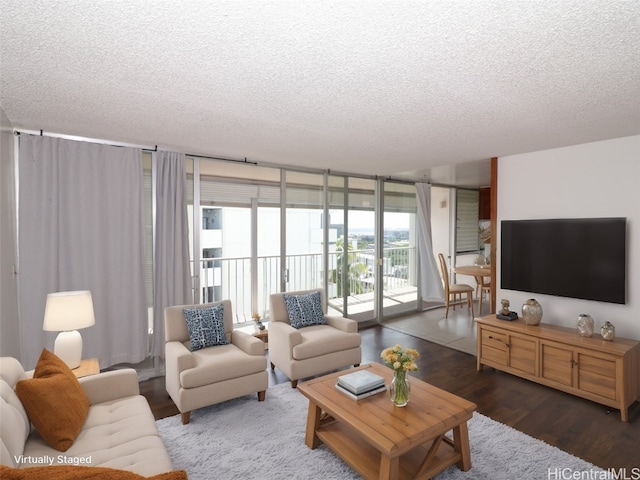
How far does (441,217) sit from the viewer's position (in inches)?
285

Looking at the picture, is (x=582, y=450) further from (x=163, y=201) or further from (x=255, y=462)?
(x=163, y=201)

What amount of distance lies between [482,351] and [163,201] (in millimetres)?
3879

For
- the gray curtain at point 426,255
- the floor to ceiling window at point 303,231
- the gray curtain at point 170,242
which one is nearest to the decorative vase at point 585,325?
the floor to ceiling window at point 303,231

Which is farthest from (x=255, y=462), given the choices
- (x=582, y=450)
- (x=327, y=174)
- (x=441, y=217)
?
(x=441, y=217)

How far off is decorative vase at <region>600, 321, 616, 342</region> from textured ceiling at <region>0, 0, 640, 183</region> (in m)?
1.74

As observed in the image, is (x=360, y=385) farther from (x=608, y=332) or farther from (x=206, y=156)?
(x=206, y=156)

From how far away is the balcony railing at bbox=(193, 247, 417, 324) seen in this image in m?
5.25

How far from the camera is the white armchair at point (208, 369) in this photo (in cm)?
283

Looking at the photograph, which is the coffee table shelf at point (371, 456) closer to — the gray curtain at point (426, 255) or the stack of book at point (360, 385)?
the stack of book at point (360, 385)

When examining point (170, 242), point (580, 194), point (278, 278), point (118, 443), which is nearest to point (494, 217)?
point (580, 194)

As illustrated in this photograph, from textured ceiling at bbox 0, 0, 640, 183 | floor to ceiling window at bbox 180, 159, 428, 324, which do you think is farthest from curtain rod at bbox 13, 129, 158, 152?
floor to ceiling window at bbox 180, 159, 428, 324

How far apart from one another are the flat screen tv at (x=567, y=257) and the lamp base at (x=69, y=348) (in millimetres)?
4286

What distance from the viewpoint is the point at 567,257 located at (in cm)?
354

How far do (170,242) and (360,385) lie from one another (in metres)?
2.56
